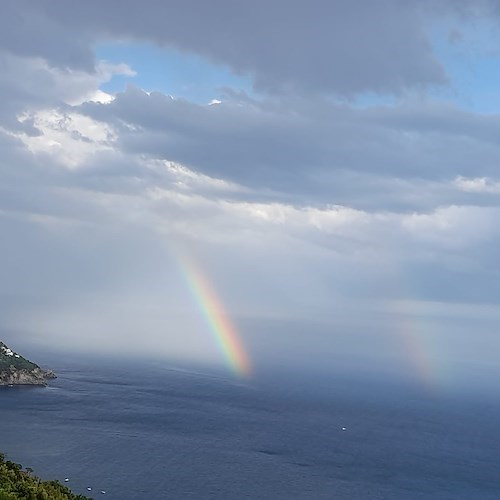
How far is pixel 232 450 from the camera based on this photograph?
131000 mm

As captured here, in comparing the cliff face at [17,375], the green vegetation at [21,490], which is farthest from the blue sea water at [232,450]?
the green vegetation at [21,490]

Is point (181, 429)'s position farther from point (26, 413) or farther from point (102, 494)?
point (102, 494)

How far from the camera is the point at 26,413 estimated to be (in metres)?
147

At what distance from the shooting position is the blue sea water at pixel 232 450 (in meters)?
104

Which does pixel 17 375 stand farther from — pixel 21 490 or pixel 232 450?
pixel 21 490

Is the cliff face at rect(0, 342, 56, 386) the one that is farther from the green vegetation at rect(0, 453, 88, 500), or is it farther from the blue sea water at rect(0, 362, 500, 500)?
the green vegetation at rect(0, 453, 88, 500)

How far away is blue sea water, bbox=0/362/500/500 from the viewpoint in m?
104

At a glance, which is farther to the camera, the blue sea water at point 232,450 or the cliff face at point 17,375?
the cliff face at point 17,375

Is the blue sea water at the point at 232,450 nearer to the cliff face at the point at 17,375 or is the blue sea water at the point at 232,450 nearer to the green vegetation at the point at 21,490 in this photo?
the cliff face at the point at 17,375

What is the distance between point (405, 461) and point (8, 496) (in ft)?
374

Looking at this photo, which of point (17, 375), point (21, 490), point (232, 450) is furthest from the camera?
point (17, 375)

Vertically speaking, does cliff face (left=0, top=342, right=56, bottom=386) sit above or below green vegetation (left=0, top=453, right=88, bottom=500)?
below

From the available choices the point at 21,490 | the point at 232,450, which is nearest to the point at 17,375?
the point at 232,450

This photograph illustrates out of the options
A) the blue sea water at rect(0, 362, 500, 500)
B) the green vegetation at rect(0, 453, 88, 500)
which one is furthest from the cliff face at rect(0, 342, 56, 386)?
the green vegetation at rect(0, 453, 88, 500)
